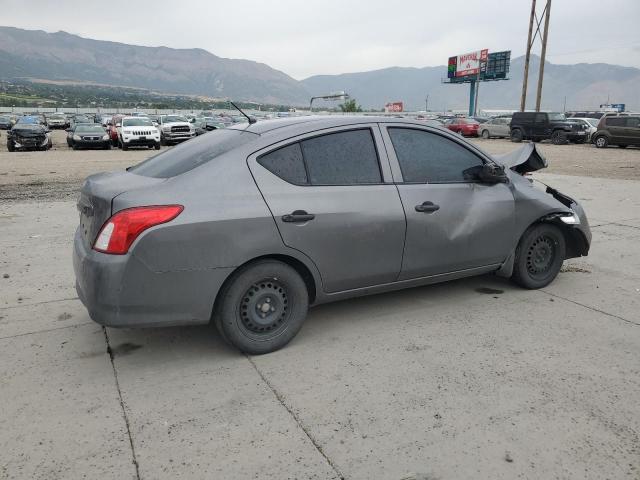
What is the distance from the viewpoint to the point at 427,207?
→ 160 inches

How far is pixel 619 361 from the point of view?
3.54m

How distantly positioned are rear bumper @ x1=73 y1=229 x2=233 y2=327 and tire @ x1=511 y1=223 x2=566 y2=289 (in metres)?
2.79

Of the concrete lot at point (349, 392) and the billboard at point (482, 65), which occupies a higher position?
the billboard at point (482, 65)

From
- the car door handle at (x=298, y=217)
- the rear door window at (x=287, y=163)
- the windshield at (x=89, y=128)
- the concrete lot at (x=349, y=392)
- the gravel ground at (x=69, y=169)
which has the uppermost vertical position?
the rear door window at (x=287, y=163)

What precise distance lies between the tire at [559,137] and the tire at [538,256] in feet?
89.7

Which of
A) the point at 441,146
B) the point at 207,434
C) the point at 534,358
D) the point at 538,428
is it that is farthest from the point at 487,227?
the point at 207,434

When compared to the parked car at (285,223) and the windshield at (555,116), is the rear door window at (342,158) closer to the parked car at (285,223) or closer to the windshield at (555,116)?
the parked car at (285,223)

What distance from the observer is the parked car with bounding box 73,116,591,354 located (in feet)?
10.6

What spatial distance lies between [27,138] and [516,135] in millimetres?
25881

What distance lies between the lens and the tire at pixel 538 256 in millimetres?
4797

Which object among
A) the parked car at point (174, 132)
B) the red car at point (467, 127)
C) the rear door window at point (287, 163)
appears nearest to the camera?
the rear door window at point (287, 163)

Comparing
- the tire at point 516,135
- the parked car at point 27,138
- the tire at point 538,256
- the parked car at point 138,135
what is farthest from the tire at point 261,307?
the tire at point 516,135

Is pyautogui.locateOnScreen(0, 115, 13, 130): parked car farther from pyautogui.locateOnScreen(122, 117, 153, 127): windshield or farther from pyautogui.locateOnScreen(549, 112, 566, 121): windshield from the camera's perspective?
pyautogui.locateOnScreen(549, 112, 566, 121): windshield

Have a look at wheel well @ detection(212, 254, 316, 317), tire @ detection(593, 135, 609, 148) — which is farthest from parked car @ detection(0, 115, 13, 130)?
wheel well @ detection(212, 254, 316, 317)
